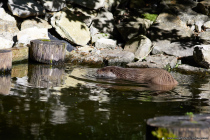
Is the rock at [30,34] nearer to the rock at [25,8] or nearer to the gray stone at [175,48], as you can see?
the rock at [25,8]

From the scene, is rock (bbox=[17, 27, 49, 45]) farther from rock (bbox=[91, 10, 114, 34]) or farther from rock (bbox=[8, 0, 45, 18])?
rock (bbox=[91, 10, 114, 34])

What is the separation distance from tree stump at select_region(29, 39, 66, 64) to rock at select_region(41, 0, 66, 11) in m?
3.41

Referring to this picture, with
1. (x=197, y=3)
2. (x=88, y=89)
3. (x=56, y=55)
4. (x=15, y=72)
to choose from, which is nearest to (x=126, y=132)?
(x=88, y=89)

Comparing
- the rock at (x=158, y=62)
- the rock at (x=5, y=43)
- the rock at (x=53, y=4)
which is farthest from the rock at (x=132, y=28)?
the rock at (x=5, y=43)

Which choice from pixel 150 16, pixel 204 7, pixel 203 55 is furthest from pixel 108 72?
pixel 204 7

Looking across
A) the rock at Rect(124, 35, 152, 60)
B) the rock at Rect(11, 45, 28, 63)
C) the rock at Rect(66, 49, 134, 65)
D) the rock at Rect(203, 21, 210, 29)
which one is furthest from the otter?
the rock at Rect(203, 21, 210, 29)

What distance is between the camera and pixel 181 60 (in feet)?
43.2

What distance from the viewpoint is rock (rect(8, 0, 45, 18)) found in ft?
44.2

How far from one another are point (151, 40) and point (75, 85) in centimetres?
694

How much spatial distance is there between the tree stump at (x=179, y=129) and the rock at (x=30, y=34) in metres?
8.94

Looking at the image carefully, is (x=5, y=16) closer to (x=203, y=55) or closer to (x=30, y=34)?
(x=30, y=34)

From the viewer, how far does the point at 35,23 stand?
13875 millimetres

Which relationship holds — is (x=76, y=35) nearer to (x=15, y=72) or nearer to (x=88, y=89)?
(x=15, y=72)

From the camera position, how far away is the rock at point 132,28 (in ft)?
47.8
